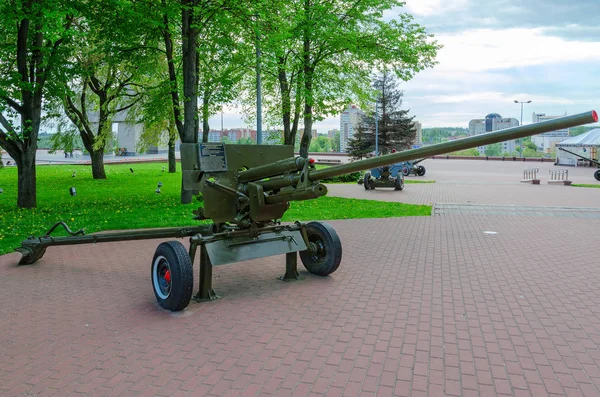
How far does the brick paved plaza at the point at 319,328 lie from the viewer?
4.51 metres

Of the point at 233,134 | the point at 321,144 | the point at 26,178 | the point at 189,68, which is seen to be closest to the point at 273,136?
the point at 189,68

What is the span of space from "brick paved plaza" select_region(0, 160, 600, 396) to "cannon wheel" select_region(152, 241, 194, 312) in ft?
0.57

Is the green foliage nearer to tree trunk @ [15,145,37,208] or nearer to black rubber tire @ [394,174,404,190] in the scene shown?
black rubber tire @ [394,174,404,190]

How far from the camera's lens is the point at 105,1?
14875 mm

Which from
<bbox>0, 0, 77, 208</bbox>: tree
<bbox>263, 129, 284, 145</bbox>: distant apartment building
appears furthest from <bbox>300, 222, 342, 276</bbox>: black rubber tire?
<bbox>263, 129, 284, 145</bbox>: distant apartment building

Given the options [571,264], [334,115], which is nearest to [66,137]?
[334,115]

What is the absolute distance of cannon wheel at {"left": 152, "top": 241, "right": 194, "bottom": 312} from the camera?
241 inches

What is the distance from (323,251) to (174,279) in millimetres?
2436

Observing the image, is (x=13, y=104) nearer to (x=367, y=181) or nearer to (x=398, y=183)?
(x=367, y=181)

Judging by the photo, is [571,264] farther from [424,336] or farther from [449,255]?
[424,336]

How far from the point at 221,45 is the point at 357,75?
8186 mm

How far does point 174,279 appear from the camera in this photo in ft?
20.3

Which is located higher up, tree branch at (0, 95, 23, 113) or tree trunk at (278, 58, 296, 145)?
tree trunk at (278, 58, 296, 145)

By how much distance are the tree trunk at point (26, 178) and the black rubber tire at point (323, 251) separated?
11.0m
